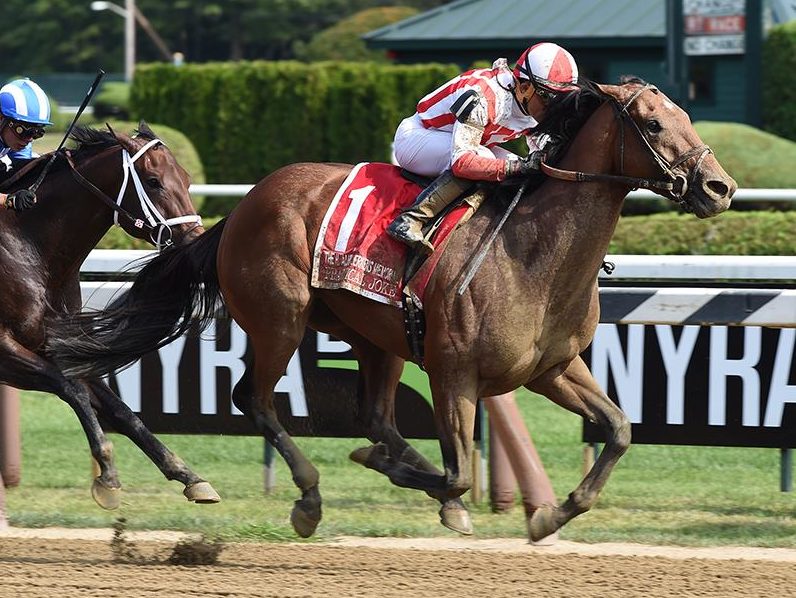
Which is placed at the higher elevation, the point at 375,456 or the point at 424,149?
the point at 424,149

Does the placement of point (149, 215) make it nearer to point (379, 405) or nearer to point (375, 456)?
point (379, 405)

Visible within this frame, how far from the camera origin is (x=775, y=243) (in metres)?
10.7

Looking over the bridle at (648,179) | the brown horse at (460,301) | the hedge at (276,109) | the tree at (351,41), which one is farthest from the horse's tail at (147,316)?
the tree at (351,41)

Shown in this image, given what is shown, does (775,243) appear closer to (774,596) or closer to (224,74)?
(774,596)

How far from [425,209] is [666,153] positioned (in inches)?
34.8

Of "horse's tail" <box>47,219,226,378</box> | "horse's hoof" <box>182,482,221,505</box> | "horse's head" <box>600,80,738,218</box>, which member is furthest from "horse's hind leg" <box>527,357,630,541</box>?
"horse's tail" <box>47,219,226,378</box>

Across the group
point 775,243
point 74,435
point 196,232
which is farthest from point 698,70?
→ point 196,232

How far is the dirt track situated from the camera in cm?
480

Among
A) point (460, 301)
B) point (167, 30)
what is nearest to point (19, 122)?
point (460, 301)

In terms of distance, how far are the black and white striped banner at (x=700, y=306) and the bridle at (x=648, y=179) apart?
132 centimetres

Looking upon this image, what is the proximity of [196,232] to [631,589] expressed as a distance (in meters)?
2.35

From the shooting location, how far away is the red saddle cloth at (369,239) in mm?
5184

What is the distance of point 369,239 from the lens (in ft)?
17.3

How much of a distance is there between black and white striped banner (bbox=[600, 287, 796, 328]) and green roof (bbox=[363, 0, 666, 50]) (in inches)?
620
